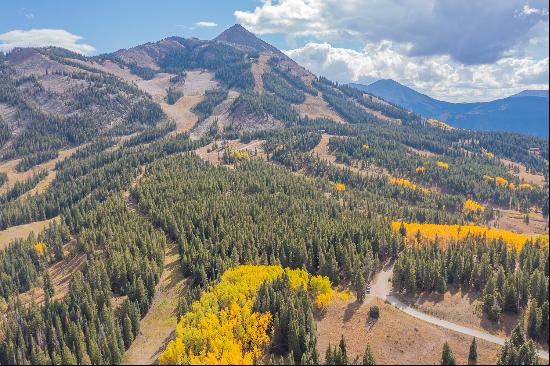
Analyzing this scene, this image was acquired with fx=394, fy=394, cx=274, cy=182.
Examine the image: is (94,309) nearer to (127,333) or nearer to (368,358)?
(127,333)

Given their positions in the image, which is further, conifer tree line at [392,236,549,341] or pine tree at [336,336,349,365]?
conifer tree line at [392,236,549,341]

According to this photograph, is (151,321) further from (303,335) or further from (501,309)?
(501,309)

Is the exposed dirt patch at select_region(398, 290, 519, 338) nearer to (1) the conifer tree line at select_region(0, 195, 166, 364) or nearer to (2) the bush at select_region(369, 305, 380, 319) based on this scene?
(2) the bush at select_region(369, 305, 380, 319)

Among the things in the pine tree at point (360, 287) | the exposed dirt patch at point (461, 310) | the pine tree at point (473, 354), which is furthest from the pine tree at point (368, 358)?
the exposed dirt patch at point (461, 310)

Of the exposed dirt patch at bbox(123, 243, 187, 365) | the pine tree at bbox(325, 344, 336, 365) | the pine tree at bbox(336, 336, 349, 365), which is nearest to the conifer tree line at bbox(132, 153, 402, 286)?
the exposed dirt patch at bbox(123, 243, 187, 365)

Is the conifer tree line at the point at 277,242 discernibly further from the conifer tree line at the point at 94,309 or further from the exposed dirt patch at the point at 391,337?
the exposed dirt patch at the point at 391,337

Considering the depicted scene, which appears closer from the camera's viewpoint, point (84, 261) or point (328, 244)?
point (328, 244)

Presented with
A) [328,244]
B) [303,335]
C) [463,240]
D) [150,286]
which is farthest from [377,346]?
[463,240]
